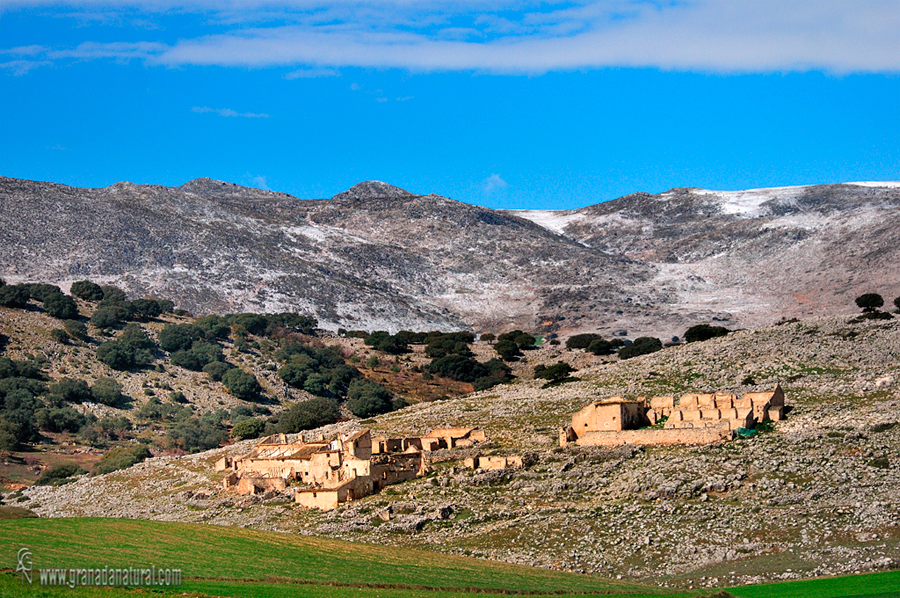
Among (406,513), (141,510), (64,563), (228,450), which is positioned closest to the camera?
(64,563)

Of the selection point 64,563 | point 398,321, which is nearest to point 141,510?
point 64,563

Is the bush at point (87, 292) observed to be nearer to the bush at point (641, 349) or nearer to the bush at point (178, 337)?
the bush at point (178, 337)

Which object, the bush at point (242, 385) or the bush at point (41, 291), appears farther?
the bush at point (41, 291)

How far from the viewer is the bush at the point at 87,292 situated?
119 m

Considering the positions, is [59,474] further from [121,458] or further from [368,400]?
[368,400]

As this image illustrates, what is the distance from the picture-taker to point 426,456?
47.2 metres

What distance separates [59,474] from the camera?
63.6 meters

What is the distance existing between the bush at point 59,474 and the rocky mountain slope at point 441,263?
71005 mm

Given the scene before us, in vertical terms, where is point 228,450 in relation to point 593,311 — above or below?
below

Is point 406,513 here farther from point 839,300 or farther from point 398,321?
point 839,300

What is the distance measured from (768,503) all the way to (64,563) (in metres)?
21.7

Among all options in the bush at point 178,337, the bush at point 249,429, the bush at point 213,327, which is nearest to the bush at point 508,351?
the bush at point 213,327

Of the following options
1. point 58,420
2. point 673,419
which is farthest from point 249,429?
point 673,419

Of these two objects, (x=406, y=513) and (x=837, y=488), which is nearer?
(x=837, y=488)
